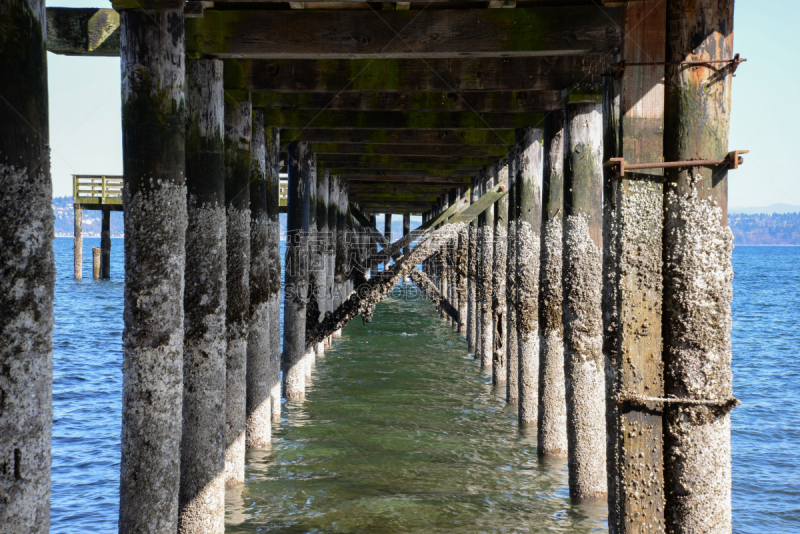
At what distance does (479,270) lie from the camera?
12.3 metres

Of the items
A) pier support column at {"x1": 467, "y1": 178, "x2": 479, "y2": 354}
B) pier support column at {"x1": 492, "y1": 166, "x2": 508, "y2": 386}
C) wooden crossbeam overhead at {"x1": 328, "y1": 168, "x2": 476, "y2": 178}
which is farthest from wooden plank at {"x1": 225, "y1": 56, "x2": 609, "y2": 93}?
wooden crossbeam overhead at {"x1": 328, "y1": 168, "x2": 476, "y2": 178}

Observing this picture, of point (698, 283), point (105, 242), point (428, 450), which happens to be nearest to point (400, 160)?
point (428, 450)

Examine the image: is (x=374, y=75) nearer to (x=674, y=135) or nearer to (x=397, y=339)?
(x=674, y=135)

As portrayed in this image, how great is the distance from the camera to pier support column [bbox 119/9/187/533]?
393 cm

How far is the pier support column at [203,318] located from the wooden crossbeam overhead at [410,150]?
17.2 ft

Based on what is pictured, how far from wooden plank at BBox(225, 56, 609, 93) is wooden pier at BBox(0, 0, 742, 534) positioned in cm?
2

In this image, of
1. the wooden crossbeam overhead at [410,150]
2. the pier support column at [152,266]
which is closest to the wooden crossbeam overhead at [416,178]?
the wooden crossbeam overhead at [410,150]

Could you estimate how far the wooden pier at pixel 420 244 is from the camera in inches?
118

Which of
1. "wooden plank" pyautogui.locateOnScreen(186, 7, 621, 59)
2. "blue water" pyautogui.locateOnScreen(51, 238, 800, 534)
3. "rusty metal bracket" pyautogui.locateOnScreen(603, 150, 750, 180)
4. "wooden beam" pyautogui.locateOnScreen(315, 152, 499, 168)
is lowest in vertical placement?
"blue water" pyautogui.locateOnScreen(51, 238, 800, 534)

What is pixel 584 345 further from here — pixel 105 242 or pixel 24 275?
pixel 105 242

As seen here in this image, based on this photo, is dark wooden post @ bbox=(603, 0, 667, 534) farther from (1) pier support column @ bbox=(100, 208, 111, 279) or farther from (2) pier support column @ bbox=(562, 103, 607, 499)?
(1) pier support column @ bbox=(100, 208, 111, 279)

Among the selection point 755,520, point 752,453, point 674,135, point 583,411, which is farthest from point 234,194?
point 752,453

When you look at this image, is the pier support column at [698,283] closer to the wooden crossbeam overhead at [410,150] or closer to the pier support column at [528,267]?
the pier support column at [528,267]

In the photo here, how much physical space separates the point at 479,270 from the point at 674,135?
880 centimetres
